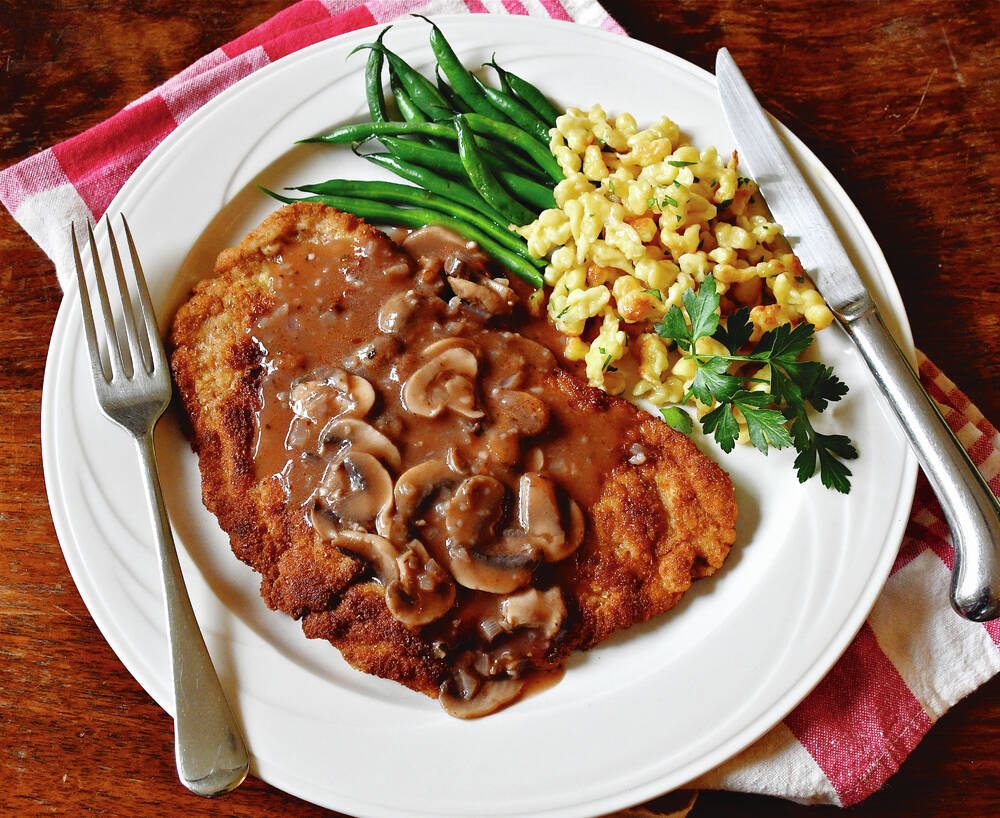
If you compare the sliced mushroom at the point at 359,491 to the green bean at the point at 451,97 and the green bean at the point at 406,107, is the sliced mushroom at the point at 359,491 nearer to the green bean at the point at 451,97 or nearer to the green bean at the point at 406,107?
the green bean at the point at 406,107

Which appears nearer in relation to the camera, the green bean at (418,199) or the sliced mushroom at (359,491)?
the sliced mushroom at (359,491)

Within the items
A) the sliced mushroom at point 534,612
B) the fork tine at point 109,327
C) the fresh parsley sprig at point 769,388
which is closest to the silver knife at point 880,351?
the fresh parsley sprig at point 769,388

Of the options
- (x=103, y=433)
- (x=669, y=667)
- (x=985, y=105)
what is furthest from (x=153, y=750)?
(x=985, y=105)

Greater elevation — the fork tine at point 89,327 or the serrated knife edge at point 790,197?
the fork tine at point 89,327

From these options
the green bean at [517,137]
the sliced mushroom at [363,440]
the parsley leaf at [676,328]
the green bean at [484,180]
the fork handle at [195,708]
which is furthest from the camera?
the green bean at [517,137]

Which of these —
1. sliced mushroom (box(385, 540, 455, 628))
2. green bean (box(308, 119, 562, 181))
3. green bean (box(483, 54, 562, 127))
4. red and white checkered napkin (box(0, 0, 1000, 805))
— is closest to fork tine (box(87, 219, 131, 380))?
red and white checkered napkin (box(0, 0, 1000, 805))

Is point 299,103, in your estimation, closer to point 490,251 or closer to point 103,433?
point 490,251

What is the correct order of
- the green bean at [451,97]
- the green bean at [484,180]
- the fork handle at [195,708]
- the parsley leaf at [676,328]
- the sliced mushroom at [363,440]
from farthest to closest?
the green bean at [451,97] → the green bean at [484,180] → the parsley leaf at [676,328] → the sliced mushroom at [363,440] → the fork handle at [195,708]

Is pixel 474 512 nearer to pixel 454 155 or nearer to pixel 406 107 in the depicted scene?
pixel 454 155
